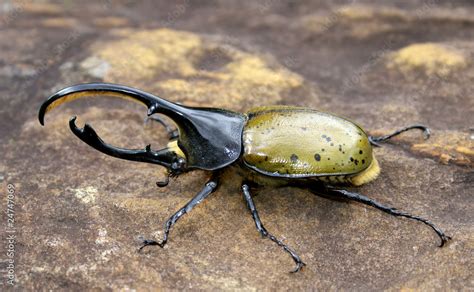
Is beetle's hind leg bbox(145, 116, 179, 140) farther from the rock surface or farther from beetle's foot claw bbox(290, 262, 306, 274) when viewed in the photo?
beetle's foot claw bbox(290, 262, 306, 274)

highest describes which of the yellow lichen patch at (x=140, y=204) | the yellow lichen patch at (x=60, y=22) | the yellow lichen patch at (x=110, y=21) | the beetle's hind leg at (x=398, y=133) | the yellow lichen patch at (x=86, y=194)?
the beetle's hind leg at (x=398, y=133)

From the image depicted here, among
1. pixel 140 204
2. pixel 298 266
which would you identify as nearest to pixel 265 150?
pixel 298 266

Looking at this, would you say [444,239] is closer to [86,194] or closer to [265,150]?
[265,150]

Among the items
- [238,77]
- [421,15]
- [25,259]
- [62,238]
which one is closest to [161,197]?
[62,238]

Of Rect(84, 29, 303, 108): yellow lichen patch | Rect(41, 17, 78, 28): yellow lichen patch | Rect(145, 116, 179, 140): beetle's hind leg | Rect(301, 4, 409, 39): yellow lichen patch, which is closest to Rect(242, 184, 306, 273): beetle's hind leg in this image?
Rect(145, 116, 179, 140): beetle's hind leg

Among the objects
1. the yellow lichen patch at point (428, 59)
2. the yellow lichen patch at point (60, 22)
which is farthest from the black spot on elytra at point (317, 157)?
the yellow lichen patch at point (60, 22)

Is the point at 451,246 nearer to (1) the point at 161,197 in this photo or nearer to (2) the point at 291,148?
(2) the point at 291,148

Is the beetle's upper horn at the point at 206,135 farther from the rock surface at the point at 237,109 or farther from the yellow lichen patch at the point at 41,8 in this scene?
the yellow lichen patch at the point at 41,8
